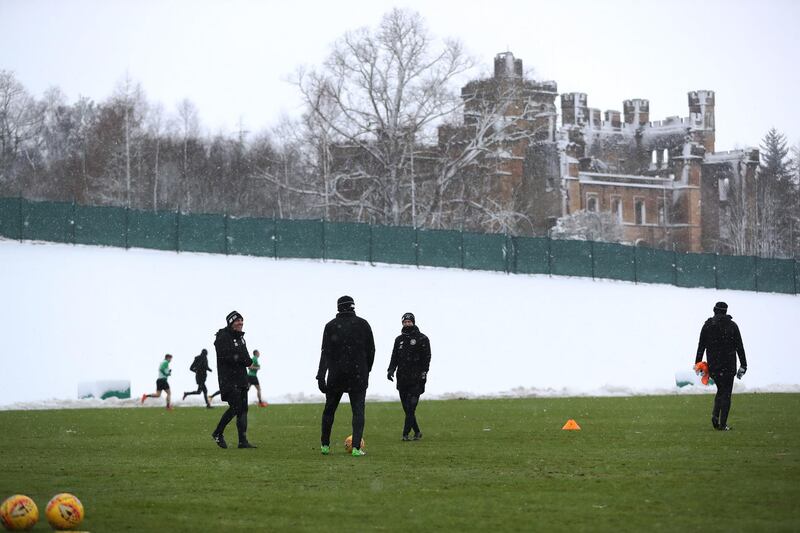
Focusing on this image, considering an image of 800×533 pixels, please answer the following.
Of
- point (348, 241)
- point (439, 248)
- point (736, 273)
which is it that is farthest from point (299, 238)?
point (736, 273)

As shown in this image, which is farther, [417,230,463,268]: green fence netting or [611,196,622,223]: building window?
[611,196,622,223]: building window

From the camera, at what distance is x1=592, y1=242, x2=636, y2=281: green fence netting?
199 feet

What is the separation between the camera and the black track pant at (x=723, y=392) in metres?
20.7

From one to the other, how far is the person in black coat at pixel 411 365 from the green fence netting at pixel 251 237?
106ft

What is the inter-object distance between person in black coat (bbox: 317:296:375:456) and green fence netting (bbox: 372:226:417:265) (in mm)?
37769

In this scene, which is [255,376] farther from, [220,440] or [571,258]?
[571,258]

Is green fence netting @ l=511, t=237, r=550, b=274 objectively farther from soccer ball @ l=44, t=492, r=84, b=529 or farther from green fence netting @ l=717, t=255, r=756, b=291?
soccer ball @ l=44, t=492, r=84, b=529

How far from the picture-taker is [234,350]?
18.4m

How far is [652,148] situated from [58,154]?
72.4 meters

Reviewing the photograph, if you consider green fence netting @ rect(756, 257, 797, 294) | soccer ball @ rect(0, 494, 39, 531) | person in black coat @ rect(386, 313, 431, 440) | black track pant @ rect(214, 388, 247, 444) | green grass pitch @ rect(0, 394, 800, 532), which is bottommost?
green grass pitch @ rect(0, 394, 800, 532)

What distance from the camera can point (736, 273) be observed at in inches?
2581

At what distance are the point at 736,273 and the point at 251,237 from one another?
89.0ft

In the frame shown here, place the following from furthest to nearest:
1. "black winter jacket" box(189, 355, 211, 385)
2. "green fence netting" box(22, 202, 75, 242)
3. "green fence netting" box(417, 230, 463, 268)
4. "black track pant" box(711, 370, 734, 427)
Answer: "green fence netting" box(417, 230, 463, 268) → "green fence netting" box(22, 202, 75, 242) → "black winter jacket" box(189, 355, 211, 385) → "black track pant" box(711, 370, 734, 427)

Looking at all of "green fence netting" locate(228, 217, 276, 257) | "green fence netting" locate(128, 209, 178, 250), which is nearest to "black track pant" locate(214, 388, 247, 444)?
"green fence netting" locate(128, 209, 178, 250)
